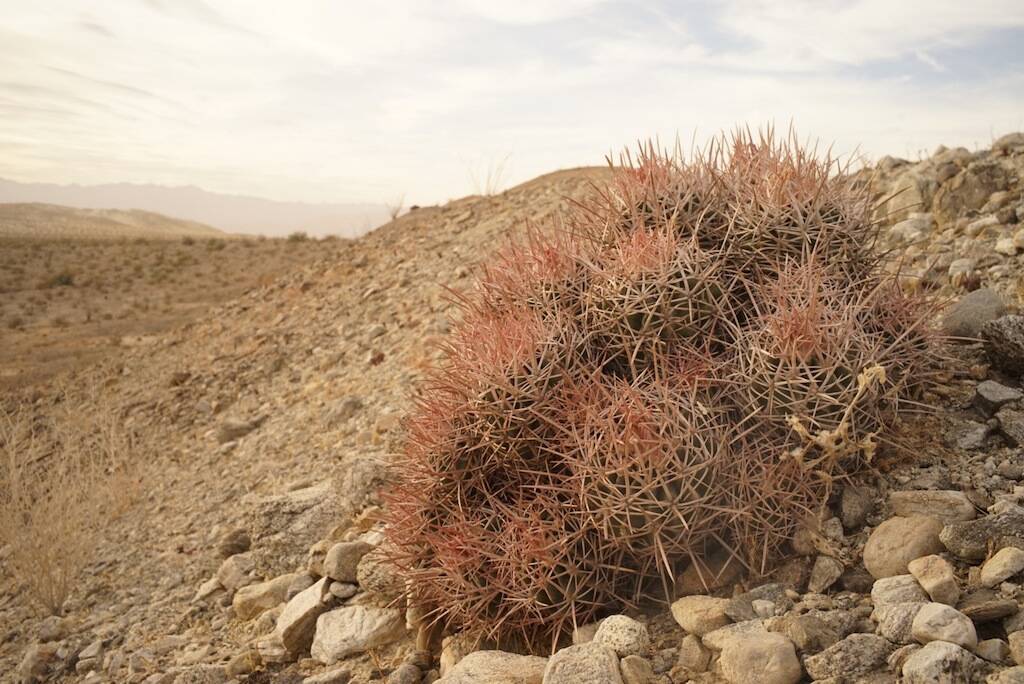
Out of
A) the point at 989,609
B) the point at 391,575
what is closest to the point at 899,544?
the point at 989,609

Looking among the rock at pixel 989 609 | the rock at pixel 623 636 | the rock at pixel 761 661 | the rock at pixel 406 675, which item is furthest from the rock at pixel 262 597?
the rock at pixel 989 609

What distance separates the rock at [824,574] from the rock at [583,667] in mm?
867

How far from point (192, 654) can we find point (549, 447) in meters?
2.79

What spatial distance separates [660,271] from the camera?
11.4ft

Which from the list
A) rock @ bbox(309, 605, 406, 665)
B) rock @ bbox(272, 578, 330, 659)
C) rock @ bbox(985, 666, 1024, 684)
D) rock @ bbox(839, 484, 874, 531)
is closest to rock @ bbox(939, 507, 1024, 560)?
rock @ bbox(839, 484, 874, 531)

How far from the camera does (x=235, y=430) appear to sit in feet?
27.4

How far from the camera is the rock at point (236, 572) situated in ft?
17.7

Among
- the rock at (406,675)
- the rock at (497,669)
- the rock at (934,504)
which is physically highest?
the rock at (934,504)

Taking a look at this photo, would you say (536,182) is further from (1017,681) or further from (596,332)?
(1017,681)

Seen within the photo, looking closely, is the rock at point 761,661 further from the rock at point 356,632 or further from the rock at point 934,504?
the rock at point 356,632

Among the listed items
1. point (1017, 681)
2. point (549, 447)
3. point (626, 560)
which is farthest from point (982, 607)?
point (549, 447)

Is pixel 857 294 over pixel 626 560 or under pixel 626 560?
over

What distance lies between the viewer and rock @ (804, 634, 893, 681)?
8.44ft

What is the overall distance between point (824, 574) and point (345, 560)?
265 centimetres
